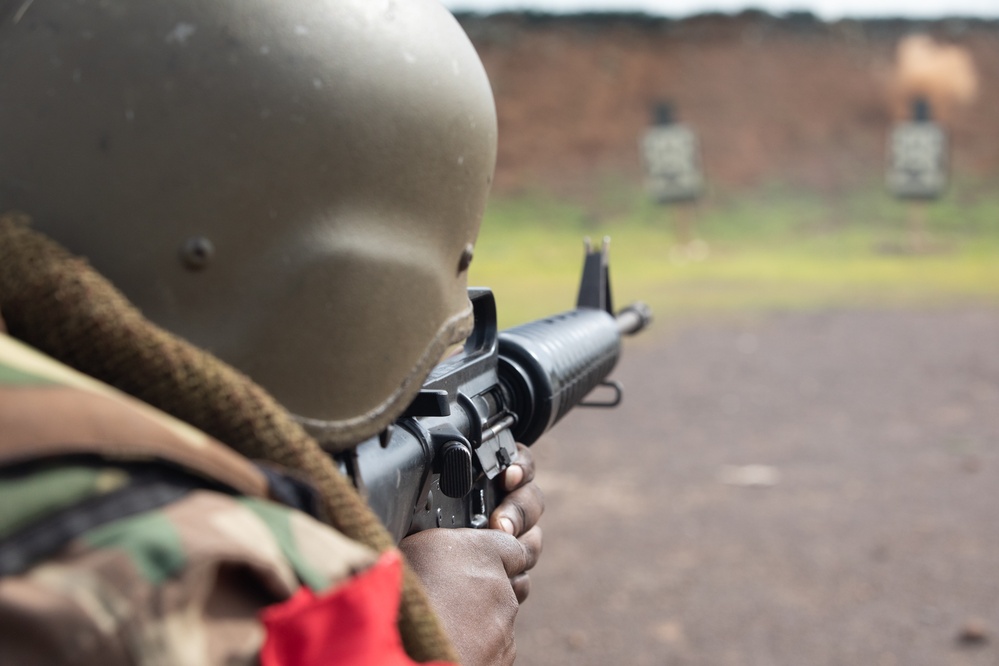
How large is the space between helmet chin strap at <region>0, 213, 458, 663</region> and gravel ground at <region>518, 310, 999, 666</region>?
2.61 meters

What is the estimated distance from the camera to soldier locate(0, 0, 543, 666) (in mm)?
680

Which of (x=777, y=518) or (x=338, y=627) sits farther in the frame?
(x=777, y=518)

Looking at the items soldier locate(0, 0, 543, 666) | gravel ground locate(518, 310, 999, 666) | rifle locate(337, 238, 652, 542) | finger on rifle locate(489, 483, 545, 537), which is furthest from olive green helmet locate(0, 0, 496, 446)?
gravel ground locate(518, 310, 999, 666)

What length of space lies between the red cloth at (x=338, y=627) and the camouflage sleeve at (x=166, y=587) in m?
0.01

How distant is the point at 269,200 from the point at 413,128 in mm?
206

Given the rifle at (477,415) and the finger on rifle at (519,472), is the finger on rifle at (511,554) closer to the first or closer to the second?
the rifle at (477,415)

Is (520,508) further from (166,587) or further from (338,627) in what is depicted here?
(166,587)

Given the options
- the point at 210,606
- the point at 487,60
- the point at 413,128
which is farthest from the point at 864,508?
the point at 487,60

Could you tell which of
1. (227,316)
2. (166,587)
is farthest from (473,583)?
(166,587)

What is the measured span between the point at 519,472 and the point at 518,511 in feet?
→ 0.26

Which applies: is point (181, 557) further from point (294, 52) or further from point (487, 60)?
point (487, 60)

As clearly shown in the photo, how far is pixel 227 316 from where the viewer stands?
1063 millimetres

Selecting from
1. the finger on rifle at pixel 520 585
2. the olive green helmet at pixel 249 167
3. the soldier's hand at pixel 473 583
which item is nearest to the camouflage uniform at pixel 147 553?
the olive green helmet at pixel 249 167

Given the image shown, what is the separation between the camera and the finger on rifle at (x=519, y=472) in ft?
6.03
